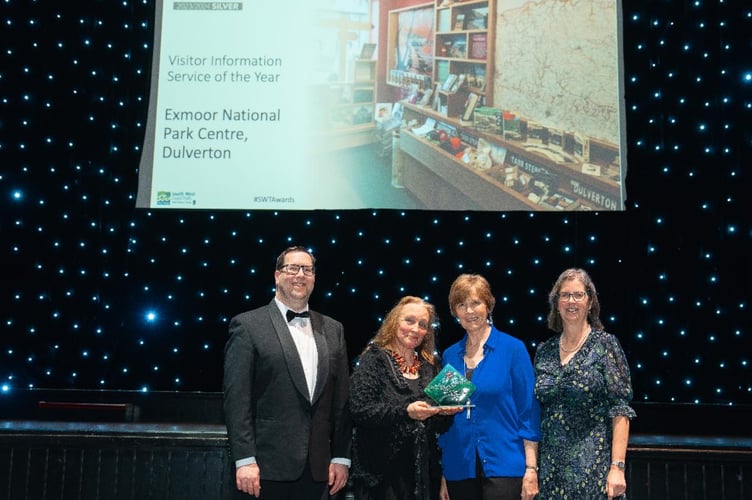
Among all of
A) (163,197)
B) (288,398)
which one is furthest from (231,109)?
(288,398)

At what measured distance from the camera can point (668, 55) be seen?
478 centimetres

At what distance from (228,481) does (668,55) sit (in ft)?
11.7

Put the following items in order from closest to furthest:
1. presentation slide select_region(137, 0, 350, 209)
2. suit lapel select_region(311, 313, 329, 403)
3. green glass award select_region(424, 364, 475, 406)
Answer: green glass award select_region(424, 364, 475, 406) → suit lapel select_region(311, 313, 329, 403) → presentation slide select_region(137, 0, 350, 209)

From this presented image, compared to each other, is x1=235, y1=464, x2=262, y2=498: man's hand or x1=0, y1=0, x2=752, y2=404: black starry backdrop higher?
x1=0, y1=0, x2=752, y2=404: black starry backdrop

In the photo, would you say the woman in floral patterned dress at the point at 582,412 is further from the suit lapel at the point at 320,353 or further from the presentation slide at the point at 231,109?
the presentation slide at the point at 231,109

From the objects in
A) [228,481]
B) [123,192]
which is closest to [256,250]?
[123,192]

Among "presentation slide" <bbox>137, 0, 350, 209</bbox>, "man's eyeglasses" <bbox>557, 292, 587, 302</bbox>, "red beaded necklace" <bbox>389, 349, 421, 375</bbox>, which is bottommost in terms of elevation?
"red beaded necklace" <bbox>389, 349, 421, 375</bbox>

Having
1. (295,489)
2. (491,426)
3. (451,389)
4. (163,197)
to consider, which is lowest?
(295,489)

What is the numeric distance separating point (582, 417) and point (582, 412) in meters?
0.02

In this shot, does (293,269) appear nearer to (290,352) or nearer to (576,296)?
(290,352)

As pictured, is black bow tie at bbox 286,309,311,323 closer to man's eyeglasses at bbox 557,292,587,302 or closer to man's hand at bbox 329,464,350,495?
man's hand at bbox 329,464,350,495

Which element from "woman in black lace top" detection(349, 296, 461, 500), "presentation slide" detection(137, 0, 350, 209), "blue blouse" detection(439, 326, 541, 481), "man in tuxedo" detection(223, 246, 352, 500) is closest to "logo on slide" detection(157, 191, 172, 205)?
"presentation slide" detection(137, 0, 350, 209)

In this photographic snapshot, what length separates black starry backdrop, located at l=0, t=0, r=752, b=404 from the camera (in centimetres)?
467

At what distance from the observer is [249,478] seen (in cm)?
291
